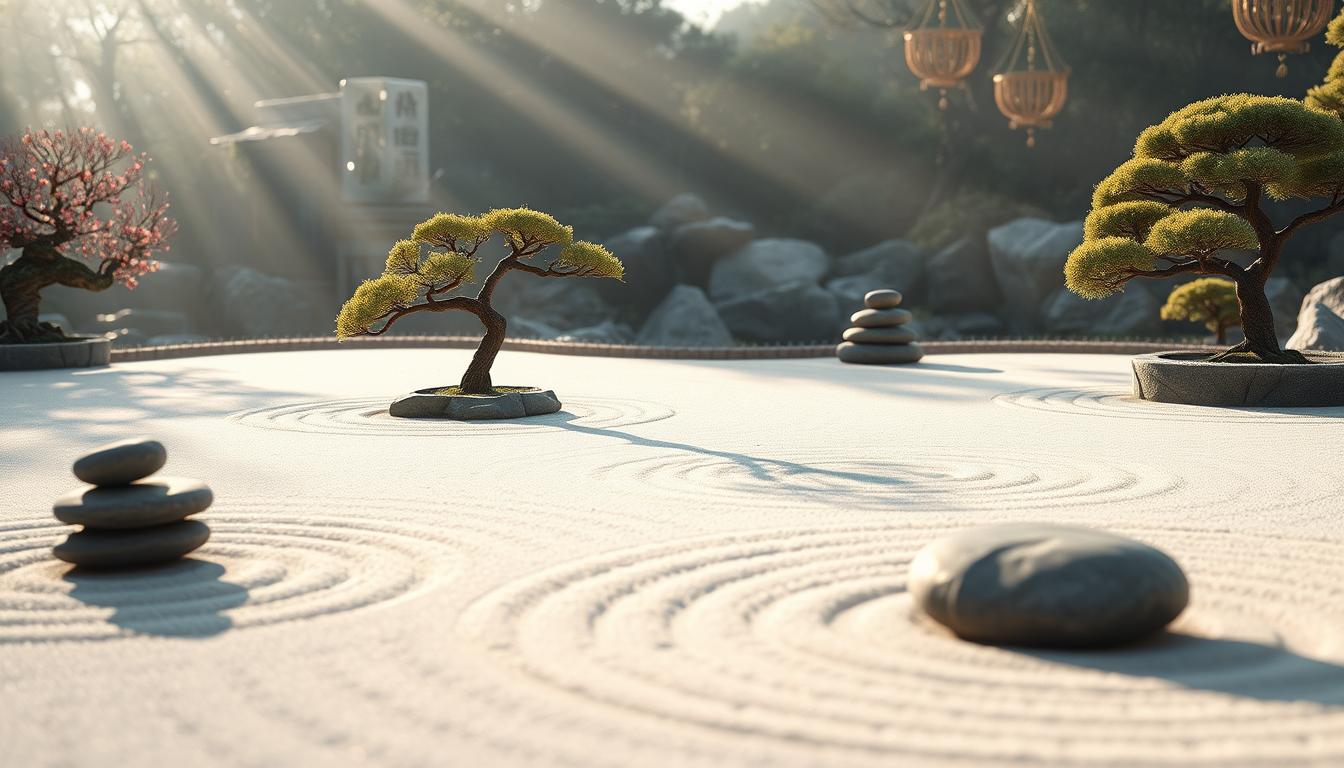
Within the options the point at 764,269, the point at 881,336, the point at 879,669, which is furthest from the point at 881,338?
the point at 764,269

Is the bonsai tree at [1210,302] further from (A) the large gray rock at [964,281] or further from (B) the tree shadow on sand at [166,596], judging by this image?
(B) the tree shadow on sand at [166,596]

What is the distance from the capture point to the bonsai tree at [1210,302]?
54.7 ft

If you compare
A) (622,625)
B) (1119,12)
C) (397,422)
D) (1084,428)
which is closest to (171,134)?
(1119,12)

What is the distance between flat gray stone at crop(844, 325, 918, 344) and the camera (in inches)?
599

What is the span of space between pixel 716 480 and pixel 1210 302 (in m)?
12.2

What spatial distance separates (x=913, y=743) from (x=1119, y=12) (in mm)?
29801

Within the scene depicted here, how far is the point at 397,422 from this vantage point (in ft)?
31.3

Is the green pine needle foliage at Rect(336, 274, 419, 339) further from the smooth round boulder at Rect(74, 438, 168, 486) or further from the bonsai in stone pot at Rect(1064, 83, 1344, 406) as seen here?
the bonsai in stone pot at Rect(1064, 83, 1344, 406)

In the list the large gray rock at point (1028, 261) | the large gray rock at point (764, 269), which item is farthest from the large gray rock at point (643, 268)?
the large gray rock at point (1028, 261)

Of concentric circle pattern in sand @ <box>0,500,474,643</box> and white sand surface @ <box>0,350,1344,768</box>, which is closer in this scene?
white sand surface @ <box>0,350,1344,768</box>

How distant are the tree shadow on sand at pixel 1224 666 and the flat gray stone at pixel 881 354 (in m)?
11.4

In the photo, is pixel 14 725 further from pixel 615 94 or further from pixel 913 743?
pixel 615 94

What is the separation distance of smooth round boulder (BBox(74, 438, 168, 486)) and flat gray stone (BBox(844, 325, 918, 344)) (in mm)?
11120

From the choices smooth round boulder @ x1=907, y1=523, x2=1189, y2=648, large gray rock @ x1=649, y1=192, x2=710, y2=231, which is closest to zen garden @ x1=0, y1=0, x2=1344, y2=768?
smooth round boulder @ x1=907, y1=523, x2=1189, y2=648
